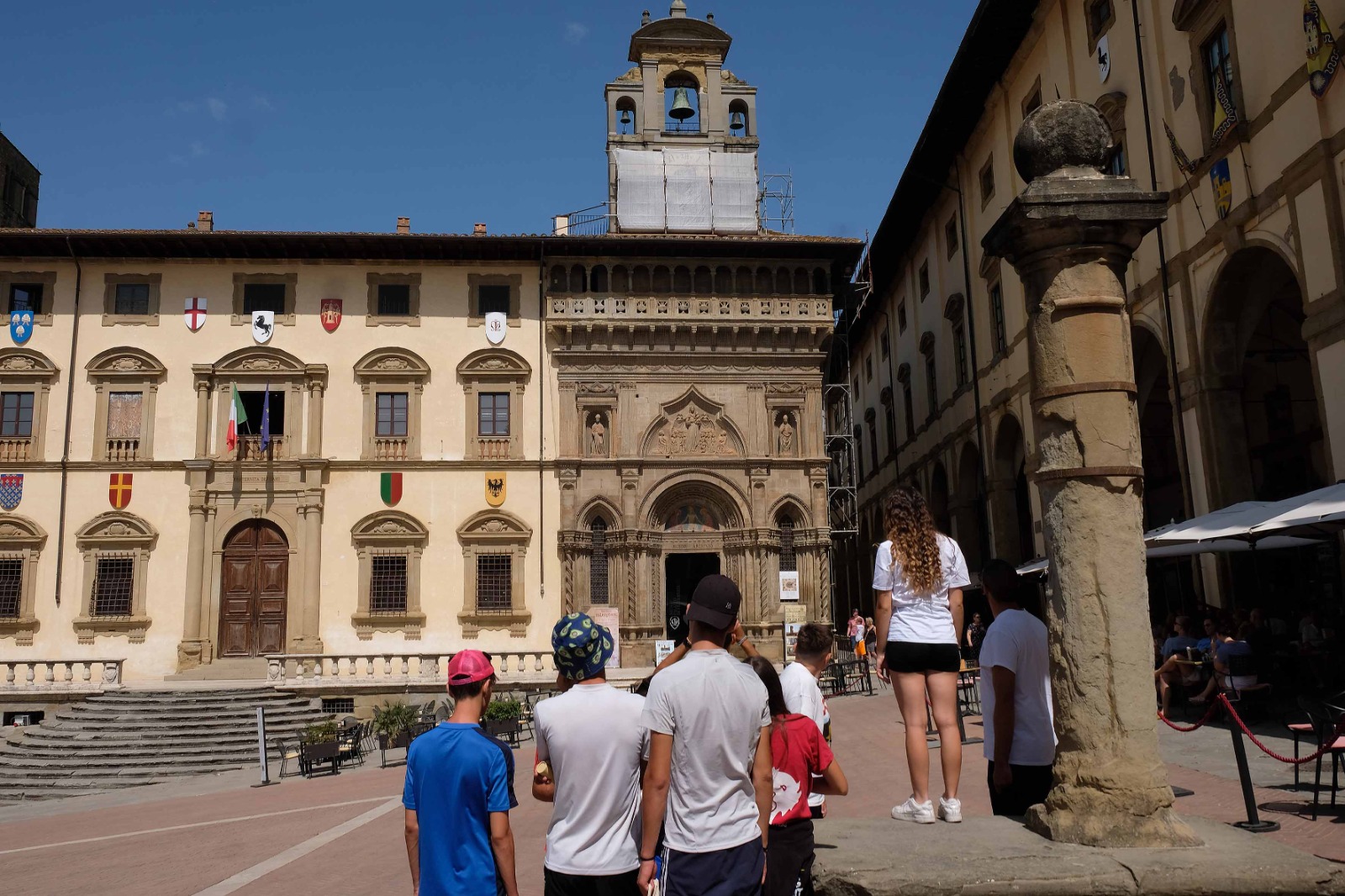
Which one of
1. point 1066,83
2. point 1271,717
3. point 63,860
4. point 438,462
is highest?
point 1066,83

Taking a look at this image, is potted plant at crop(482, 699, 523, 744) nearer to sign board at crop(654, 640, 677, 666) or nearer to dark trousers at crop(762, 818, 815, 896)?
sign board at crop(654, 640, 677, 666)

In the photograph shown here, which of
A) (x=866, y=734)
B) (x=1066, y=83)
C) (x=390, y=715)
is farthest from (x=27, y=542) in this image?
(x=1066, y=83)

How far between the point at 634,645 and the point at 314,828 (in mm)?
Result: 16283

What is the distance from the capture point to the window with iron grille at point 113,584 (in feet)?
92.7

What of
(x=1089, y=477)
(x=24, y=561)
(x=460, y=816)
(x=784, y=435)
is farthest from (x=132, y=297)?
(x=1089, y=477)

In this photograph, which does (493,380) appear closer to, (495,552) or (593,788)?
(495,552)

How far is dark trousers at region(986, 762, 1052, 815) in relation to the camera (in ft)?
19.8

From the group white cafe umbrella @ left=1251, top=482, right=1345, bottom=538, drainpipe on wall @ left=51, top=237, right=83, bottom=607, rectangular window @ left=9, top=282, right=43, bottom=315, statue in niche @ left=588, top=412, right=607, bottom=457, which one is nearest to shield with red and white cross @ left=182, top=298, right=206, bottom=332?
drainpipe on wall @ left=51, top=237, right=83, bottom=607

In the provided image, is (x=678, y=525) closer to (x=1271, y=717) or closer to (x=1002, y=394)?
(x=1002, y=394)

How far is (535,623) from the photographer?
28.5 metres

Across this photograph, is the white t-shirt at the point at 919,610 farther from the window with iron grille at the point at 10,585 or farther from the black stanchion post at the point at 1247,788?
the window with iron grille at the point at 10,585

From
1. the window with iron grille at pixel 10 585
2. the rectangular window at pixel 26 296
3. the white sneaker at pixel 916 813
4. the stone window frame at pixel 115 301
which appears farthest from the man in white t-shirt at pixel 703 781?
the rectangular window at pixel 26 296

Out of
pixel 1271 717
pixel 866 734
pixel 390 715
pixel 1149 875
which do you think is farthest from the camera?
pixel 390 715

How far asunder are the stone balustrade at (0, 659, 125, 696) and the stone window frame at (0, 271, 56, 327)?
31.5ft
